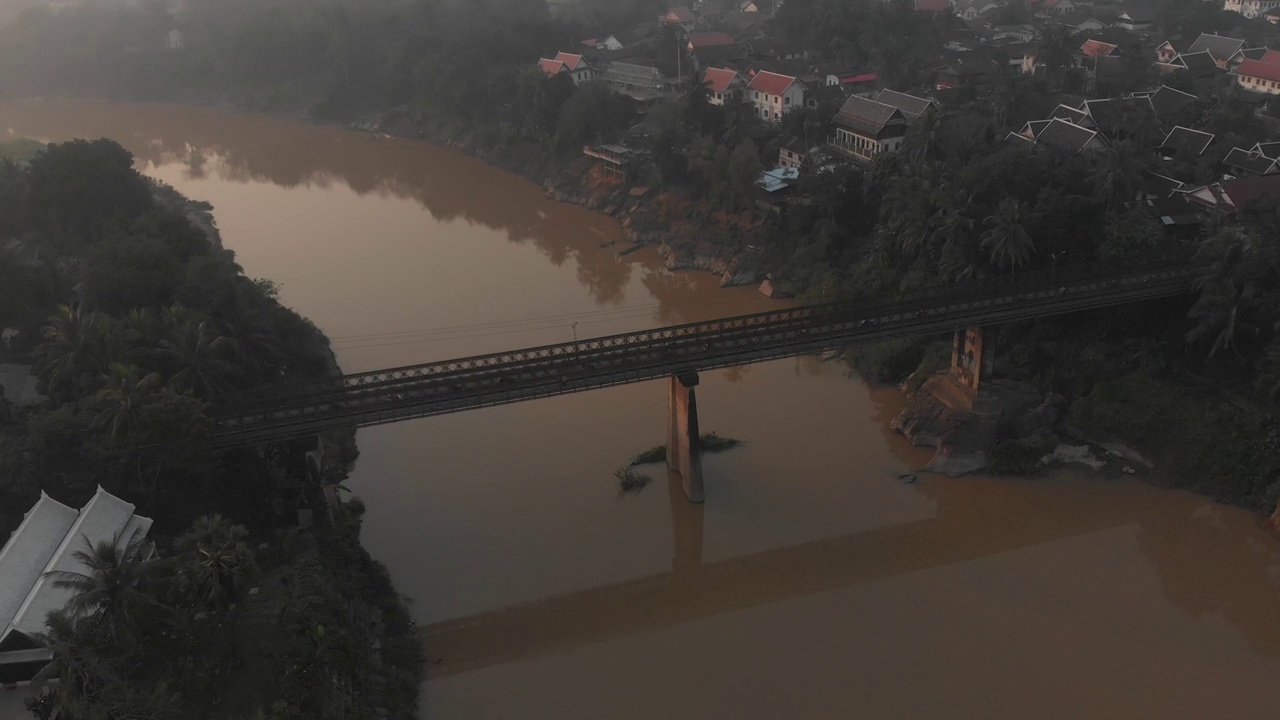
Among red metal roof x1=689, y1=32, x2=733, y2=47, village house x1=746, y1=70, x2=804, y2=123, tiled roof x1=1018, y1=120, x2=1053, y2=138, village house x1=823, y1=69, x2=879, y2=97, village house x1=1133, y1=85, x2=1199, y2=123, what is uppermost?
red metal roof x1=689, y1=32, x2=733, y2=47

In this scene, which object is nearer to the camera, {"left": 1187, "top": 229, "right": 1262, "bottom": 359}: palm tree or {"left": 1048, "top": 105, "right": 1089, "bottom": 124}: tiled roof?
{"left": 1187, "top": 229, "right": 1262, "bottom": 359}: palm tree

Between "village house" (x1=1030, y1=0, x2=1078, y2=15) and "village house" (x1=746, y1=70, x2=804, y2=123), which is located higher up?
"village house" (x1=1030, y1=0, x2=1078, y2=15)

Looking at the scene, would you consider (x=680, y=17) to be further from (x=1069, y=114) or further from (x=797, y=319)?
(x=797, y=319)

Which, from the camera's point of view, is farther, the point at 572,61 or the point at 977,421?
the point at 572,61

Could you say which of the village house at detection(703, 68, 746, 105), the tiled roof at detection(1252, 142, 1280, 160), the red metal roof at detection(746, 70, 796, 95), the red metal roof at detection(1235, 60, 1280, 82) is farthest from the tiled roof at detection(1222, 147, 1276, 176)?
the village house at detection(703, 68, 746, 105)

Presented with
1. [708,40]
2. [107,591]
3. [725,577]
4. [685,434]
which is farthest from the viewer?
[708,40]

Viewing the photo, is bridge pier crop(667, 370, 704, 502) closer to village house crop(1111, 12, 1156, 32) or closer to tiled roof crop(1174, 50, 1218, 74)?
tiled roof crop(1174, 50, 1218, 74)

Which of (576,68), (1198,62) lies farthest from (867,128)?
(1198,62)
